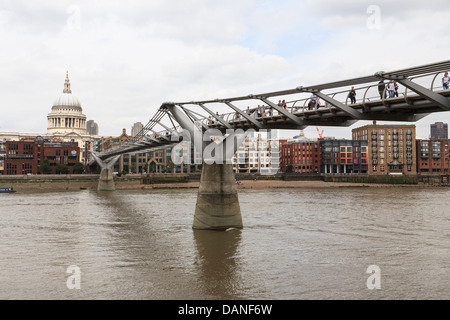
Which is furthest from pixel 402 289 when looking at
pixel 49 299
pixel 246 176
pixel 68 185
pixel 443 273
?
pixel 246 176

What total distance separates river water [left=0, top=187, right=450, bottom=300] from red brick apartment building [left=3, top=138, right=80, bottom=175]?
278 ft

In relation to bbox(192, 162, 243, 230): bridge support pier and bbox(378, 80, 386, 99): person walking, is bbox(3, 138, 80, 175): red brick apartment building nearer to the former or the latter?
bbox(192, 162, 243, 230): bridge support pier

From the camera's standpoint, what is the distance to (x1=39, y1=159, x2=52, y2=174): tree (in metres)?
108

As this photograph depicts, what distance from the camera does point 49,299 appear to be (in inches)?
541

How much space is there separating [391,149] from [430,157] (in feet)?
42.7

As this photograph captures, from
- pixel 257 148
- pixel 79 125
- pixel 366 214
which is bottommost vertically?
pixel 366 214

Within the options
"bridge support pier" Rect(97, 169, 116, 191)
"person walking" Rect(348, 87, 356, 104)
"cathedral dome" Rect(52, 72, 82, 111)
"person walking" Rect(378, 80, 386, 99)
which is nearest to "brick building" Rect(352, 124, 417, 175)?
"bridge support pier" Rect(97, 169, 116, 191)

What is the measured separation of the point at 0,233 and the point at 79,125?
167244mm

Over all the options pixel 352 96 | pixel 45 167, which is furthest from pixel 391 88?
pixel 45 167

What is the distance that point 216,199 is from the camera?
86.7 ft

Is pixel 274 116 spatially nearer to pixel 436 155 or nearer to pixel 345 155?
pixel 345 155

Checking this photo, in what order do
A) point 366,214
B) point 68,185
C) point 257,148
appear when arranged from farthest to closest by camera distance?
point 257,148 < point 68,185 < point 366,214

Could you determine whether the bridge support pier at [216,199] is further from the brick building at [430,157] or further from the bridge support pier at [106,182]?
the brick building at [430,157]

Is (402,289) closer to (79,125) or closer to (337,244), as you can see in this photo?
(337,244)
